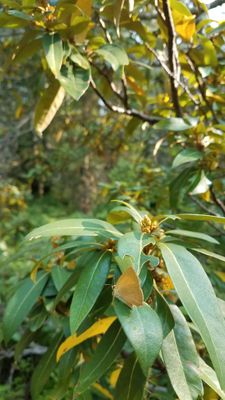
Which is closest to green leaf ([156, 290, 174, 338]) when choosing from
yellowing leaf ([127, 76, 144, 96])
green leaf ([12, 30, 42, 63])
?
green leaf ([12, 30, 42, 63])

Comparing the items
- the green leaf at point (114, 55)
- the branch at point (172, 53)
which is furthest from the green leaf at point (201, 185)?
the green leaf at point (114, 55)

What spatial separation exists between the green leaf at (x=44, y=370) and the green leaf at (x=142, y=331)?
52 centimetres

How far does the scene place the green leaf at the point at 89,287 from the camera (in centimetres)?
77

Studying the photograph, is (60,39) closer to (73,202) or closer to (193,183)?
(193,183)

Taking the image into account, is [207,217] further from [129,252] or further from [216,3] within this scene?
[216,3]

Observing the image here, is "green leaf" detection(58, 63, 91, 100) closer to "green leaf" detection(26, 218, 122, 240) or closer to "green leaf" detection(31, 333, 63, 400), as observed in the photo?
"green leaf" detection(26, 218, 122, 240)

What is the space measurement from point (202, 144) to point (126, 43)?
1298 mm

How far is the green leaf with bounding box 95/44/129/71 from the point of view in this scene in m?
1.15

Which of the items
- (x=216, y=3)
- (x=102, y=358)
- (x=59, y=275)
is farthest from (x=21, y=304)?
(x=216, y=3)

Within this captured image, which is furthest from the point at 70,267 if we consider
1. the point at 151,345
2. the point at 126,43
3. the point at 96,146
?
the point at 96,146

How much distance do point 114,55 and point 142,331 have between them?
775 millimetres

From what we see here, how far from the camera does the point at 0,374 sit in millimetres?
2539

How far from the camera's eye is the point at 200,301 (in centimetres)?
70

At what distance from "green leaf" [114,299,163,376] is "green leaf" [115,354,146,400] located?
215mm
